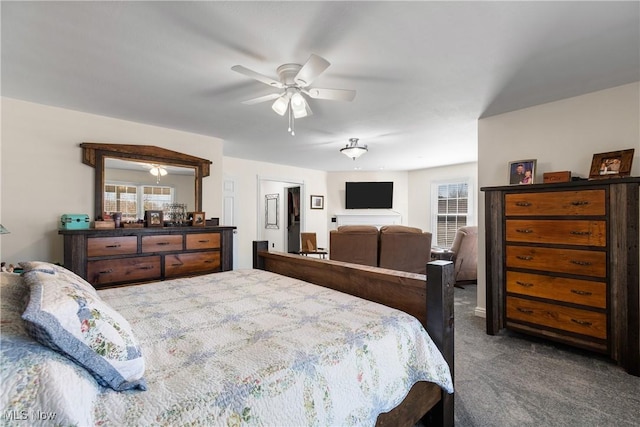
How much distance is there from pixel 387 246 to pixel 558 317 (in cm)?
222

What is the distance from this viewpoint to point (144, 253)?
123 inches

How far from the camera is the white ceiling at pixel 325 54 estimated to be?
62.4 inches

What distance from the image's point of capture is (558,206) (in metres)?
2.45

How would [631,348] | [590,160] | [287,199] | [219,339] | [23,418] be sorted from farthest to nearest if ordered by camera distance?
[287,199] < [590,160] < [631,348] < [219,339] < [23,418]

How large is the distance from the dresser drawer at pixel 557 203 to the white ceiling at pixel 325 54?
978mm

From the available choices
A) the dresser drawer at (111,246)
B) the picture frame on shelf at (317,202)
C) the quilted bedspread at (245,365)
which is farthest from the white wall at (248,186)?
the quilted bedspread at (245,365)

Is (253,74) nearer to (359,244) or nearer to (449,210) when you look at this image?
(359,244)

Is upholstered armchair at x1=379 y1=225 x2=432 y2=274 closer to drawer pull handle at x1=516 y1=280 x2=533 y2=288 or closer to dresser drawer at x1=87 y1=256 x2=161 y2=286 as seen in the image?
drawer pull handle at x1=516 y1=280 x2=533 y2=288

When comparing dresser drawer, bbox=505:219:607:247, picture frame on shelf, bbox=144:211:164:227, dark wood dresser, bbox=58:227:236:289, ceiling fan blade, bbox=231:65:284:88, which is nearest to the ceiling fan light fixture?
ceiling fan blade, bbox=231:65:284:88

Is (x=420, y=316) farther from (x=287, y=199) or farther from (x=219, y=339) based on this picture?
(x=287, y=199)

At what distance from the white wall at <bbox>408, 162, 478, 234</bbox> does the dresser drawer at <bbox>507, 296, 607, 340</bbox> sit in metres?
3.73

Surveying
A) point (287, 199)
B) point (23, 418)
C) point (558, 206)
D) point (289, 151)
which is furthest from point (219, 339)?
point (287, 199)

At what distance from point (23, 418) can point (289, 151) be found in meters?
4.82

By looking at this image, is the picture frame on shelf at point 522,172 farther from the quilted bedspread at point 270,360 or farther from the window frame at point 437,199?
the window frame at point 437,199
